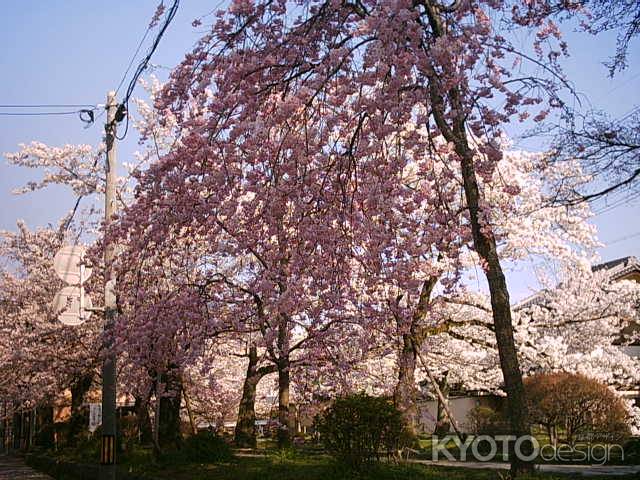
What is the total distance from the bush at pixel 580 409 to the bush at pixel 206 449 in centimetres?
661

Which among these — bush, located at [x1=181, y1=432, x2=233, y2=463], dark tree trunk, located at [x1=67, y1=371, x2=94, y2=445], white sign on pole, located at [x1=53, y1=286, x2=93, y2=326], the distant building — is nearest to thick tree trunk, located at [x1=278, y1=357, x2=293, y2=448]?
bush, located at [x1=181, y1=432, x2=233, y2=463]

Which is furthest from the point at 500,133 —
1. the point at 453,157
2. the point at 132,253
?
the point at 132,253

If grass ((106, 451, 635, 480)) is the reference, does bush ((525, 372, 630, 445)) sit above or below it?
above

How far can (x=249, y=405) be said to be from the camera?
58.8 ft

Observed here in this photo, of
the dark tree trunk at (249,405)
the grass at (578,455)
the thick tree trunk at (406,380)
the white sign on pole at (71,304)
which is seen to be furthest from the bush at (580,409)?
the white sign on pole at (71,304)

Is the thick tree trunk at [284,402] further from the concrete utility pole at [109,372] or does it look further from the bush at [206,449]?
the concrete utility pole at [109,372]

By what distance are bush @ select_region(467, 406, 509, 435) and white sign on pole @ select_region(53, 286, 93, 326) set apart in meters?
9.35

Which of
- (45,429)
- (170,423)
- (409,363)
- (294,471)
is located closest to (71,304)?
(294,471)

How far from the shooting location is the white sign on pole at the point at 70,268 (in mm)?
12953

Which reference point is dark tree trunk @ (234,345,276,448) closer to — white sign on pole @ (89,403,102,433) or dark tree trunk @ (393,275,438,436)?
dark tree trunk @ (393,275,438,436)

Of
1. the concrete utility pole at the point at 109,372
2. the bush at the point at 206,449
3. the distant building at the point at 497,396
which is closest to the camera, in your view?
the concrete utility pole at the point at 109,372

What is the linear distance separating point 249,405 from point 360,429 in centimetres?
936

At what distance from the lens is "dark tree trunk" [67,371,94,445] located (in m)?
24.9

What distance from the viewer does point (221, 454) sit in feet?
45.4
